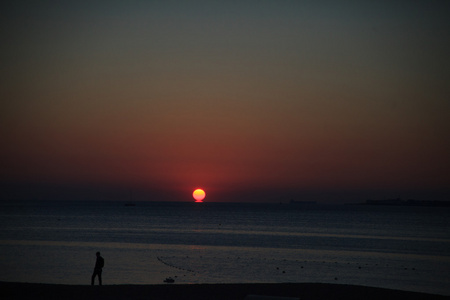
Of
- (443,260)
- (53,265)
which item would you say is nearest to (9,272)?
(53,265)

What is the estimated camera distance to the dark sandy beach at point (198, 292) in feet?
54.6

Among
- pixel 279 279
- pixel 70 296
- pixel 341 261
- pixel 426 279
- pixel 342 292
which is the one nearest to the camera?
pixel 70 296

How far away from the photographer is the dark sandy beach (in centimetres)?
1666

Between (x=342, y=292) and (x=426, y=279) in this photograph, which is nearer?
(x=342, y=292)

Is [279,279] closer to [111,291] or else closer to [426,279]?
[426,279]

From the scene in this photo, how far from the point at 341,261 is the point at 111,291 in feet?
90.8

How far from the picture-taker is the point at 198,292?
17.6m

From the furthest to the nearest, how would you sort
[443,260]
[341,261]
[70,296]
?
1. [443,260]
2. [341,261]
3. [70,296]

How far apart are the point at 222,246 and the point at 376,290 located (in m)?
36.7

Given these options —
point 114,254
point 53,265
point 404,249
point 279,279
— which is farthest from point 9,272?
point 404,249

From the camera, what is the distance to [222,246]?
179 ft

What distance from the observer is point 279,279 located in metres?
30.7

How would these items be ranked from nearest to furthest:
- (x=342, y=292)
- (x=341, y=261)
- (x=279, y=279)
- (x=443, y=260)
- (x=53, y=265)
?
(x=342, y=292), (x=279, y=279), (x=53, y=265), (x=341, y=261), (x=443, y=260)

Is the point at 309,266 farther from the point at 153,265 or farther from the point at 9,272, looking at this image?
the point at 9,272
